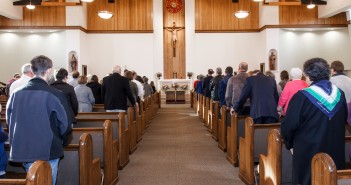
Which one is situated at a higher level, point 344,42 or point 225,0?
point 225,0

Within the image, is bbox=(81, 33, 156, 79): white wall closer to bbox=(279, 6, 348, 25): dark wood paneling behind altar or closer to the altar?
the altar

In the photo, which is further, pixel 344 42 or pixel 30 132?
pixel 344 42

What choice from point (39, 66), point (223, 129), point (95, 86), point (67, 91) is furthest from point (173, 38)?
point (39, 66)

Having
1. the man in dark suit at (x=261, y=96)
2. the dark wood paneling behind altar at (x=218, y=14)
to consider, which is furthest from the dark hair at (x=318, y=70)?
the dark wood paneling behind altar at (x=218, y=14)

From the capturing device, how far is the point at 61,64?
17.6 metres

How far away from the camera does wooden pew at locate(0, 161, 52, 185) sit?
218 cm

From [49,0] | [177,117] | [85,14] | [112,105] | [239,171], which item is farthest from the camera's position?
[85,14]

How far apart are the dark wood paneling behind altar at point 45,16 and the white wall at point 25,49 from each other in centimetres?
67

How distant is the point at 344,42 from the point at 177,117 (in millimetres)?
9292

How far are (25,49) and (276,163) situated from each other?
15895mm

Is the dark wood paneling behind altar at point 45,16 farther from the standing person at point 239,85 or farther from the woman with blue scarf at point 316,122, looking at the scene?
the woman with blue scarf at point 316,122

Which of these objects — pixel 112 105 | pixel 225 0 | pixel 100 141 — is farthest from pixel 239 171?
pixel 225 0

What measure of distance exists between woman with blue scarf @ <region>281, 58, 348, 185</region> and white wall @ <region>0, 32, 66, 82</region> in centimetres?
→ 1549

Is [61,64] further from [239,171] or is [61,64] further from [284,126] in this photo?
[284,126]
